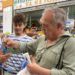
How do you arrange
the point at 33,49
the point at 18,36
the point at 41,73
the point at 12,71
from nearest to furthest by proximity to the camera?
the point at 41,73, the point at 33,49, the point at 12,71, the point at 18,36

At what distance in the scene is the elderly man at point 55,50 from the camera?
8.32ft

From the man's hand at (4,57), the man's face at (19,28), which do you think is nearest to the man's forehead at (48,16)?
the man's hand at (4,57)

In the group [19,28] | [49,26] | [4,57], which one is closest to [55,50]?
[49,26]

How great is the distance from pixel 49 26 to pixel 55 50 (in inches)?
8.6

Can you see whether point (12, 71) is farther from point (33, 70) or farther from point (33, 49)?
point (33, 70)

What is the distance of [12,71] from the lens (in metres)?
4.00

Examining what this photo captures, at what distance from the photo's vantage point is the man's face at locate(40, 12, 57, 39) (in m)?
2.71

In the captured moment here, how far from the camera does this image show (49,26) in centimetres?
272

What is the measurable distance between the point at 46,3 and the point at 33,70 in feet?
11.7

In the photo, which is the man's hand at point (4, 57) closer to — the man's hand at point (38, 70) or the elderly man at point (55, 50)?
the elderly man at point (55, 50)

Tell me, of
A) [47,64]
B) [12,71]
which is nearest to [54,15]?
[47,64]

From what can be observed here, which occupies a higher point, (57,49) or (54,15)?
(54,15)

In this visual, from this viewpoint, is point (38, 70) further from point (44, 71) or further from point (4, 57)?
point (4, 57)

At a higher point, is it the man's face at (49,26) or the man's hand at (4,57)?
the man's face at (49,26)
